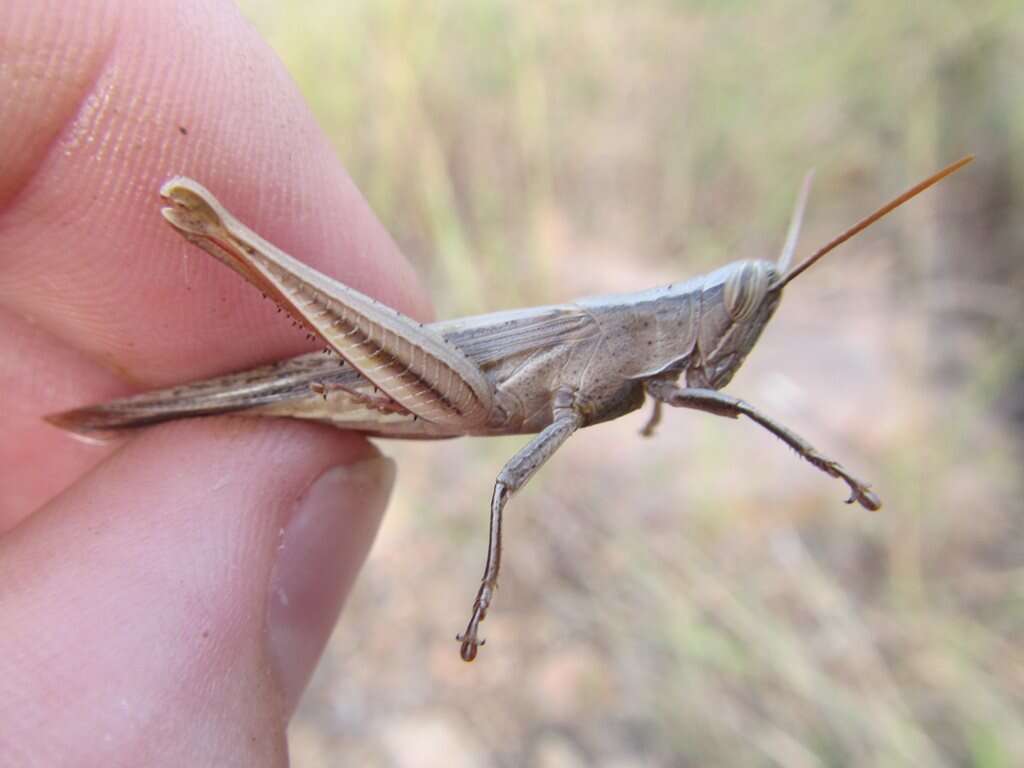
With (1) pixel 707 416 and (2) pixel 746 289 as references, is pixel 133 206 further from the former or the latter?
(1) pixel 707 416

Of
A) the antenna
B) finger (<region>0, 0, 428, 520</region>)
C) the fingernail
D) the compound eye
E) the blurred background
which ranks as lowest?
the blurred background

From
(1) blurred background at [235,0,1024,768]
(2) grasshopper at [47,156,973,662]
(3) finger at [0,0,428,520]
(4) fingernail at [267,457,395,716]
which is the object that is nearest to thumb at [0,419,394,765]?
(4) fingernail at [267,457,395,716]

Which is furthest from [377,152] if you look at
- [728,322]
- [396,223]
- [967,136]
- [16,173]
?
[967,136]

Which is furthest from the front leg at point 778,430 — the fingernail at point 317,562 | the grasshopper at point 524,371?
the fingernail at point 317,562

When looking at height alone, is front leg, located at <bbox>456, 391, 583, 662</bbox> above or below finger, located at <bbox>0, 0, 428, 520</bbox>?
below

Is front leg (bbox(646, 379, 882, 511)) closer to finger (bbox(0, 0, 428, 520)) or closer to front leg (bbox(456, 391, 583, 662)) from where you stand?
front leg (bbox(456, 391, 583, 662))

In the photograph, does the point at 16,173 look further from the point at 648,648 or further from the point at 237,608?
the point at 648,648

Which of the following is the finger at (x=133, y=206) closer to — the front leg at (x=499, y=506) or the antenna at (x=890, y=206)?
the front leg at (x=499, y=506)
